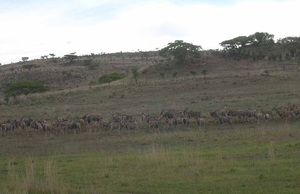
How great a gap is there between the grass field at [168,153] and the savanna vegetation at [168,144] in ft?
0.13

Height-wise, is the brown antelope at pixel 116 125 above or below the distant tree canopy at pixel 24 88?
below

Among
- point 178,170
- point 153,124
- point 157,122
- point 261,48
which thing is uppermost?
point 261,48

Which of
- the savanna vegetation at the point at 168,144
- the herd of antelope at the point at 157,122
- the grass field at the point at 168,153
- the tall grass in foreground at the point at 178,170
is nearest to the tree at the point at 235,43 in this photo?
the savanna vegetation at the point at 168,144

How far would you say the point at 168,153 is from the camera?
1720 centimetres

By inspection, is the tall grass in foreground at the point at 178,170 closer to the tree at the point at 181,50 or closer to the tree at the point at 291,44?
the tree at the point at 291,44

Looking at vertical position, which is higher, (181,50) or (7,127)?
(181,50)

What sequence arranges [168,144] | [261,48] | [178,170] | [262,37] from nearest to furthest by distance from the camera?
[178,170] → [168,144] → [261,48] → [262,37]

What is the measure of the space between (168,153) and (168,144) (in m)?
4.19

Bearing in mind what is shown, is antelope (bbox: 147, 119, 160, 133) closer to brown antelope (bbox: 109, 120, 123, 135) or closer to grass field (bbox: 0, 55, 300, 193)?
grass field (bbox: 0, 55, 300, 193)

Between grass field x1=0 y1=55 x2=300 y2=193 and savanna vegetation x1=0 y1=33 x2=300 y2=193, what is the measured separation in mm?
39

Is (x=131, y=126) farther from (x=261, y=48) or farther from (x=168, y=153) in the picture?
(x=261, y=48)

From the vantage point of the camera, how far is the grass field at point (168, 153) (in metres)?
12.1

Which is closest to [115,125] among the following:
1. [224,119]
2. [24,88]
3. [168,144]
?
[168,144]

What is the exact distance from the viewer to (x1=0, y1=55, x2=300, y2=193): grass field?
12070 millimetres
